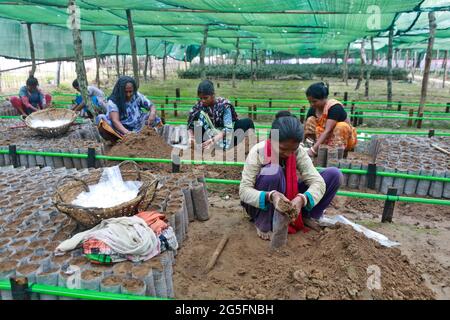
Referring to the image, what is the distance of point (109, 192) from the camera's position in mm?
3004

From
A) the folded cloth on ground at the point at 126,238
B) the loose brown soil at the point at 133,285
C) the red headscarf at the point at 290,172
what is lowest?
the loose brown soil at the point at 133,285

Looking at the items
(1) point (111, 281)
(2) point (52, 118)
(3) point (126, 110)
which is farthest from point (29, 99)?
(1) point (111, 281)

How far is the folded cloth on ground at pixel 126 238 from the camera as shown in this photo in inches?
86.5

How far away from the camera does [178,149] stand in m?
5.50

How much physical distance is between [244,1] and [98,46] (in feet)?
37.4

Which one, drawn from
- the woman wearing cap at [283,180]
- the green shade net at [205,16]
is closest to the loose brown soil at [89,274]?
the woman wearing cap at [283,180]

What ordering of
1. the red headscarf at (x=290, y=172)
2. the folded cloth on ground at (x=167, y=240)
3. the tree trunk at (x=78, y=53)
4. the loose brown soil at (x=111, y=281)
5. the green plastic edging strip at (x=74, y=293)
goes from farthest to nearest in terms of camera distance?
the tree trunk at (x=78, y=53)
the red headscarf at (x=290, y=172)
the folded cloth on ground at (x=167, y=240)
the loose brown soil at (x=111, y=281)
the green plastic edging strip at (x=74, y=293)

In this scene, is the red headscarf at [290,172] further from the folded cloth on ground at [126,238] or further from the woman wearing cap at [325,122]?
the woman wearing cap at [325,122]

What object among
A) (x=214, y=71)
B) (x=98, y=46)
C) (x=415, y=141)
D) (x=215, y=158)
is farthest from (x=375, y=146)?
(x=214, y=71)

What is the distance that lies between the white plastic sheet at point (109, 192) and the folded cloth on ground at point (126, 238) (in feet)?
1.66

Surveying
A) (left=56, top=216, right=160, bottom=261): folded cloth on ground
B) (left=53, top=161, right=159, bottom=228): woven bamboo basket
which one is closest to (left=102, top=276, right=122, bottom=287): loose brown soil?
(left=56, top=216, right=160, bottom=261): folded cloth on ground

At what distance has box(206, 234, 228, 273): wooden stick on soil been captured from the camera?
2.58m

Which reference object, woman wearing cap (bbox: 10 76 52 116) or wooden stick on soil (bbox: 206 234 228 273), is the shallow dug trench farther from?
woman wearing cap (bbox: 10 76 52 116)

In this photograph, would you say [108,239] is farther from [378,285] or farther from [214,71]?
[214,71]
